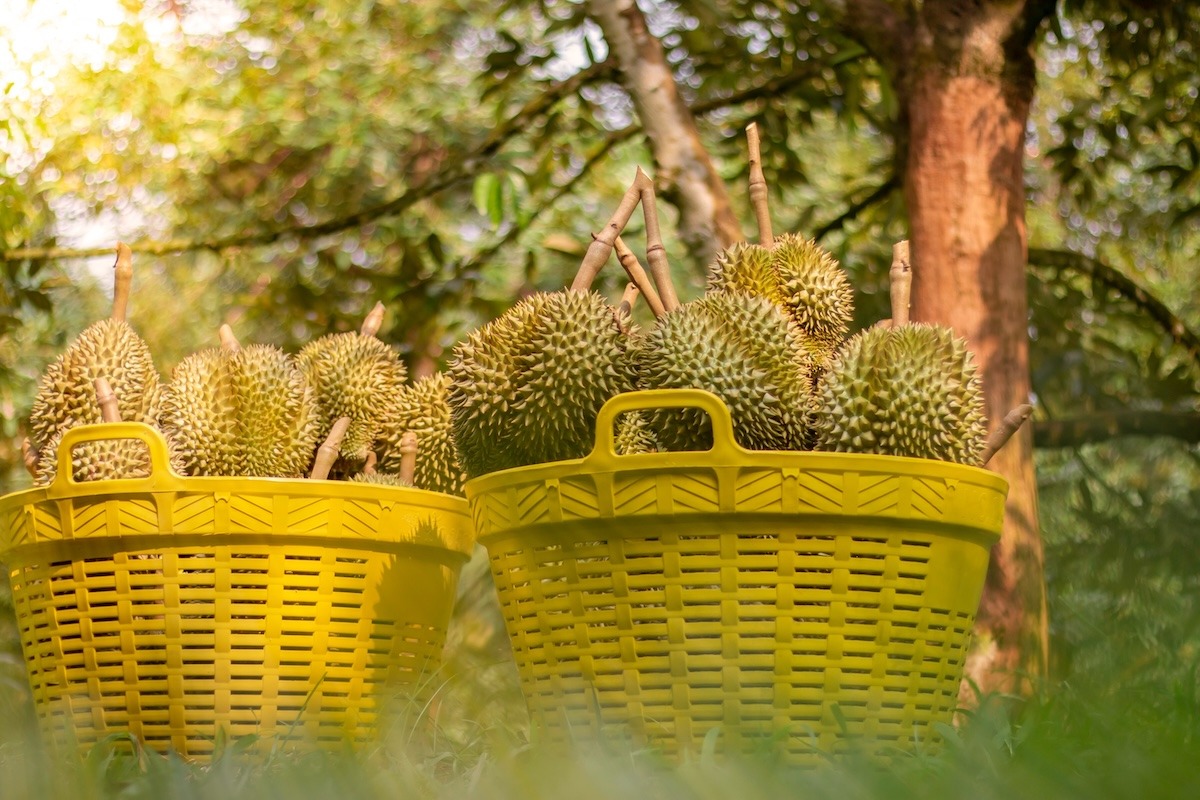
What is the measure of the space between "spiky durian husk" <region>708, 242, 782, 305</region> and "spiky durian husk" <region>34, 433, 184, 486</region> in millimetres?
531

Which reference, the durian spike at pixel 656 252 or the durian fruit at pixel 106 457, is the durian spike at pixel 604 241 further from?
the durian fruit at pixel 106 457

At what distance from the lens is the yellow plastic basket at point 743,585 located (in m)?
0.88

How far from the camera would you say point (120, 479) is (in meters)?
1.04

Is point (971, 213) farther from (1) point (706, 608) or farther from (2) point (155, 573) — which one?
(2) point (155, 573)

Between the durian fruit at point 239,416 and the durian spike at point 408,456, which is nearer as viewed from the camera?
the durian fruit at point 239,416

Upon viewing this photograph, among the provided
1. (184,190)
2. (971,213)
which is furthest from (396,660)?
(184,190)

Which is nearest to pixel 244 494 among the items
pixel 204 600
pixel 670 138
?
pixel 204 600

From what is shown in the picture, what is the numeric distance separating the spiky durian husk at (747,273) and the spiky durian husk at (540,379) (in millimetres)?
129

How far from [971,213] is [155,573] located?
1.24 meters

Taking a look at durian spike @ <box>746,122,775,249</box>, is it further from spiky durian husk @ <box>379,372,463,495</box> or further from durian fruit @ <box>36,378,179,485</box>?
durian fruit @ <box>36,378,179,485</box>

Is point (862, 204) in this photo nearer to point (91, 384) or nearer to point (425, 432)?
point (425, 432)

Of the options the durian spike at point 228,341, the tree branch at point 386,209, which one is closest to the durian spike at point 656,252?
the durian spike at point 228,341

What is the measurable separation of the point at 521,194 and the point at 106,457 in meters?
1.68

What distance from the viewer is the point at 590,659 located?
36.4 inches
